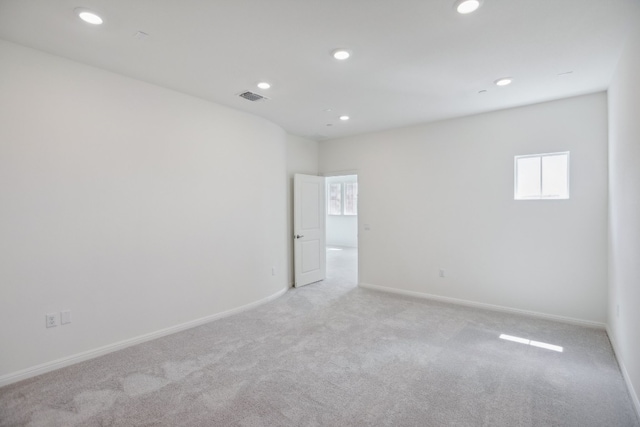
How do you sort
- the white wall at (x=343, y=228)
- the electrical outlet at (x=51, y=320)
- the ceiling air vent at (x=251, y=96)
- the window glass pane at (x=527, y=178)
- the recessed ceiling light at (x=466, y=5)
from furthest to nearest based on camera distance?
the white wall at (x=343, y=228) → the window glass pane at (x=527, y=178) → the ceiling air vent at (x=251, y=96) → the electrical outlet at (x=51, y=320) → the recessed ceiling light at (x=466, y=5)

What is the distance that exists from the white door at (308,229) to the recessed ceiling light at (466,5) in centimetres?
377

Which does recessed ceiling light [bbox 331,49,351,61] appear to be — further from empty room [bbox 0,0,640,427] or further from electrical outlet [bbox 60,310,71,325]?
electrical outlet [bbox 60,310,71,325]

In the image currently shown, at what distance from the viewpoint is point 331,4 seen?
200 cm

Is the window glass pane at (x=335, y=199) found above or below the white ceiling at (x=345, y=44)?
below

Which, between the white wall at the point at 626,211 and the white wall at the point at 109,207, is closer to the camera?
the white wall at the point at 626,211

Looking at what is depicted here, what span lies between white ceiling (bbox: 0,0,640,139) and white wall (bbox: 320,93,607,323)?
567mm

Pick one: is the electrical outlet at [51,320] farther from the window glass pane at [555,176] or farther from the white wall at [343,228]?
the white wall at [343,228]

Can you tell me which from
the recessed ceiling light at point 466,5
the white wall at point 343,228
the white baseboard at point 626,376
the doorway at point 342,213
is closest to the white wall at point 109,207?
the recessed ceiling light at point 466,5

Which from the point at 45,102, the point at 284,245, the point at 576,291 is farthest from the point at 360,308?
the point at 45,102

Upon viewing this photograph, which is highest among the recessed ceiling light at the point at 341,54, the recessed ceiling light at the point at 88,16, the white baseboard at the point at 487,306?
the recessed ceiling light at the point at 88,16

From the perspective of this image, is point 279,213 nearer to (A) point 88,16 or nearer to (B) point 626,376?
(A) point 88,16

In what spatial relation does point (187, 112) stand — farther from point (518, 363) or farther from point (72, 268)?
point (518, 363)

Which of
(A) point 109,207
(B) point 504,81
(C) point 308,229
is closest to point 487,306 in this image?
(B) point 504,81

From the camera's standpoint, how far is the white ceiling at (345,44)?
2061 mm
